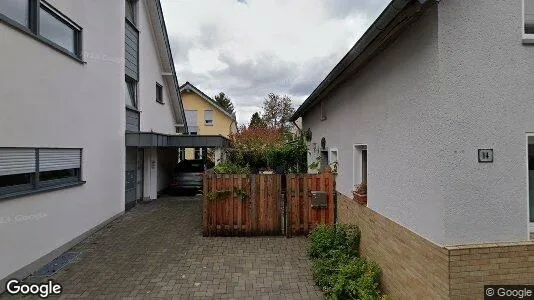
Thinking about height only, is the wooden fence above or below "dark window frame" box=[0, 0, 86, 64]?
below

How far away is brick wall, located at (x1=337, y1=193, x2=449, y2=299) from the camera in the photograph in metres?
3.45

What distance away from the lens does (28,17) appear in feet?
20.4

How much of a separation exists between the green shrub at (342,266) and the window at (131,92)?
853cm

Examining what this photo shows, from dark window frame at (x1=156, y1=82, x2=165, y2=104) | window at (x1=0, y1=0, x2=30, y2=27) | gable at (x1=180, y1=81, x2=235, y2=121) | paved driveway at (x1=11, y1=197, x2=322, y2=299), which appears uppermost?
gable at (x1=180, y1=81, x2=235, y2=121)

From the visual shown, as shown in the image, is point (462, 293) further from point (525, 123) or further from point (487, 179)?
point (525, 123)

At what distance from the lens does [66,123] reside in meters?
7.23

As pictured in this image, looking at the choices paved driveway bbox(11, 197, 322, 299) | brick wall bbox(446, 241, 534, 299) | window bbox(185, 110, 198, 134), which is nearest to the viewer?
brick wall bbox(446, 241, 534, 299)

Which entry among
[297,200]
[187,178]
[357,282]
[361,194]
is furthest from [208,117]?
[357,282]

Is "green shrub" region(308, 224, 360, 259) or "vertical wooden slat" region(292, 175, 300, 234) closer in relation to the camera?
"green shrub" region(308, 224, 360, 259)

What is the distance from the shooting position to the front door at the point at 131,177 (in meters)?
11.8

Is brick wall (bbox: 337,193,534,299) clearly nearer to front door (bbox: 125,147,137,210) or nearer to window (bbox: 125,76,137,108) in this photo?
front door (bbox: 125,147,137,210)

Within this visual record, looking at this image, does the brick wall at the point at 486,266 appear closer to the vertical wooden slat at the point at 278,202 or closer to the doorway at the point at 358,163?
the doorway at the point at 358,163

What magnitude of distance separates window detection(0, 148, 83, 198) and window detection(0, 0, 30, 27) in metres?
2.29

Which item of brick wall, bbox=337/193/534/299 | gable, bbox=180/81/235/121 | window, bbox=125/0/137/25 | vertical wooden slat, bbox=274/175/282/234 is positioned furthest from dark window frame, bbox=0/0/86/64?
gable, bbox=180/81/235/121
